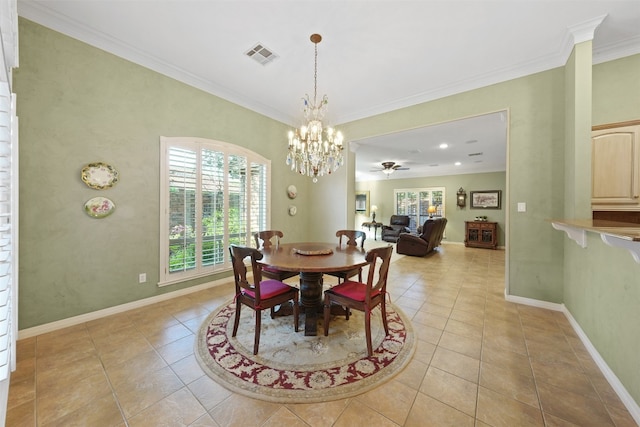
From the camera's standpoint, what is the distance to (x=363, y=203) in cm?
1067

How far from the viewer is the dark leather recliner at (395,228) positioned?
8.12m

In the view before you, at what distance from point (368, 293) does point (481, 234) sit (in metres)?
7.28

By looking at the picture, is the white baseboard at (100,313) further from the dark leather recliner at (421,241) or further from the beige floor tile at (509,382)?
the dark leather recliner at (421,241)

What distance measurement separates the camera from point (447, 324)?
2.47 metres

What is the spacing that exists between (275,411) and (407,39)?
350 centimetres

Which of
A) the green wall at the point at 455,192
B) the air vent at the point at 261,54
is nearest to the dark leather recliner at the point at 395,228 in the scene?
the green wall at the point at 455,192

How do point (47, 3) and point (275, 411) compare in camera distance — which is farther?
point (47, 3)

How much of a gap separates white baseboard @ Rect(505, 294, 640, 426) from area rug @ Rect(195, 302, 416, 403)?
1.25 meters

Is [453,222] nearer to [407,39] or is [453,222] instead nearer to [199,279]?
[407,39]

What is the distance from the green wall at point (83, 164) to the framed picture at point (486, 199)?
8704 millimetres

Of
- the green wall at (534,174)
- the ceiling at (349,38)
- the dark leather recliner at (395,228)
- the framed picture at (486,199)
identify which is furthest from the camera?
the dark leather recliner at (395,228)

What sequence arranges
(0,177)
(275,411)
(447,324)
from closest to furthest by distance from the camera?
(0,177) < (275,411) < (447,324)

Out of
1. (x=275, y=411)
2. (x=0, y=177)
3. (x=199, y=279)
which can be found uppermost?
(x=0, y=177)

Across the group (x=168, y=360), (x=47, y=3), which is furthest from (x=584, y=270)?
(x=47, y=3)
